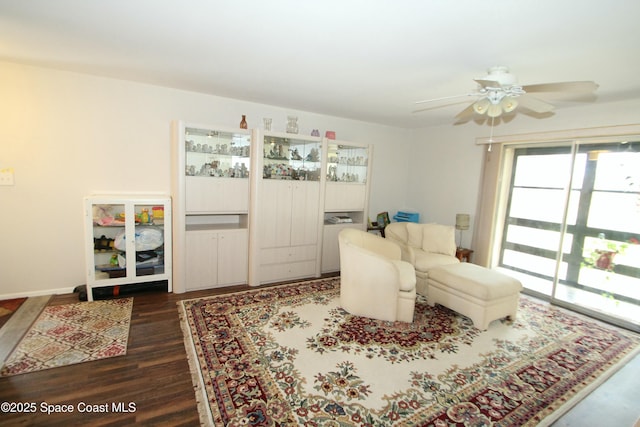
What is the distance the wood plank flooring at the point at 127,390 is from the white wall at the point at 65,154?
5.75 feet

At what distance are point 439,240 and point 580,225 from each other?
1.68 meters

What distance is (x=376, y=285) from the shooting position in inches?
124

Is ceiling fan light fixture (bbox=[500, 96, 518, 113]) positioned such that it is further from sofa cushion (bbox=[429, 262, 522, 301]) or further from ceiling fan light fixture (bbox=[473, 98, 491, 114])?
sofa cushion (bbox=[429, 262, 522, 301])

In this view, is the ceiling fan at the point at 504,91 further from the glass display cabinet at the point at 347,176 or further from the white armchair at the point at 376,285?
the glass display cabinet at the point at 347,176

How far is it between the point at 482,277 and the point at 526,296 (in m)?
1.54

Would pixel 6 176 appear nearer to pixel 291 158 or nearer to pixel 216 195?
pixel 216 195

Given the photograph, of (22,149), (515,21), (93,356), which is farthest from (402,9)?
(22,149)

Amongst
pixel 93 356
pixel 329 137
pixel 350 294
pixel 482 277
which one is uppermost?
pixel 329 137

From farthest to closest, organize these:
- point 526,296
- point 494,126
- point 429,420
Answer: point 494,126
point 526,296
point 429,420

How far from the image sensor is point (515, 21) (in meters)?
1.80

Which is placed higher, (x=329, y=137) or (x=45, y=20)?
(x=45, y=20)

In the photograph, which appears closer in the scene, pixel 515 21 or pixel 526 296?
pixel 515 21

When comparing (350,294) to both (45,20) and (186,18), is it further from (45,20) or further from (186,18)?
(45,20)

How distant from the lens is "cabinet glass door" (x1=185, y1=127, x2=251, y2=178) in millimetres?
3658
